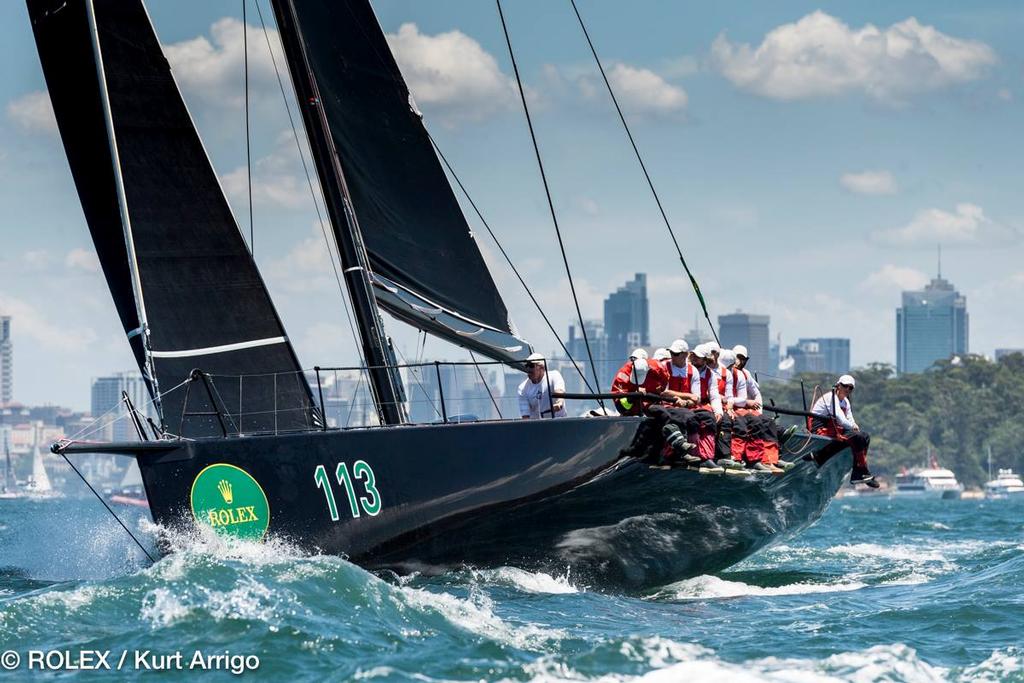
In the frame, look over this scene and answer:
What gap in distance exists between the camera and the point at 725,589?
14461mm

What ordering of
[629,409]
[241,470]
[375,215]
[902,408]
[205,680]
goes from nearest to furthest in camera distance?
1. [205,680]
2. [241,470]
3. [629,409]
4. [375,215]
5. [902,408]

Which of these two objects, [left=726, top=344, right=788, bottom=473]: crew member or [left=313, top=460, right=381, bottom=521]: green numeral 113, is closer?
[left=313, top=460, right=381, bottom=521]: green numeral 113

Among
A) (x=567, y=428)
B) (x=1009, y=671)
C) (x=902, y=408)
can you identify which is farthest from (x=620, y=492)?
(x=902, y=408)

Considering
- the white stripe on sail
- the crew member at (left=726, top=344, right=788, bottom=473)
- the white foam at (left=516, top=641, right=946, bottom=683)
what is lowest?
the white foam at (left=516, top=641, right=946, bottom=683)

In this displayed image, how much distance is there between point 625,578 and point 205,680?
16.8ft

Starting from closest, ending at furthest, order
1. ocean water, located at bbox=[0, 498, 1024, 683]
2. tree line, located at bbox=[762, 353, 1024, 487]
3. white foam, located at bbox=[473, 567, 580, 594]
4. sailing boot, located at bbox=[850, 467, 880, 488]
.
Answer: ocean water, located at bbox=[0, 498, 1024, 683] < white foam, located at bbox=[473, 567, 580, 594] < sailing boot, located at bbox=[850, 467, 880, 488] < tree line, located at bbox=[762, 353, 1024, 487]

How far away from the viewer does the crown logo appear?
1230 centimetres

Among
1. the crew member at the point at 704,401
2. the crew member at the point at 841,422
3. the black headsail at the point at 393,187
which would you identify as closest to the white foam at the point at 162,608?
the black headsail at the point at 393,187

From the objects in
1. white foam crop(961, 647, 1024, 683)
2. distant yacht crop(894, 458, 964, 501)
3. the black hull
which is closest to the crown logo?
the black hull

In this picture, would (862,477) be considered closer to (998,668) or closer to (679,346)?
(679,346)

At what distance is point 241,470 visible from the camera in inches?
485

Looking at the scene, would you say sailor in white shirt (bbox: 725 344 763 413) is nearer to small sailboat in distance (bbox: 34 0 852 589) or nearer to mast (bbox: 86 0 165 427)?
small sailboat in distance (bbox: 34 0 852 589)

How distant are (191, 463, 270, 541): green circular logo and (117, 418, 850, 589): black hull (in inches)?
2.3

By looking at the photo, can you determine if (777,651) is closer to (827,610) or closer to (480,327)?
(827,610)
